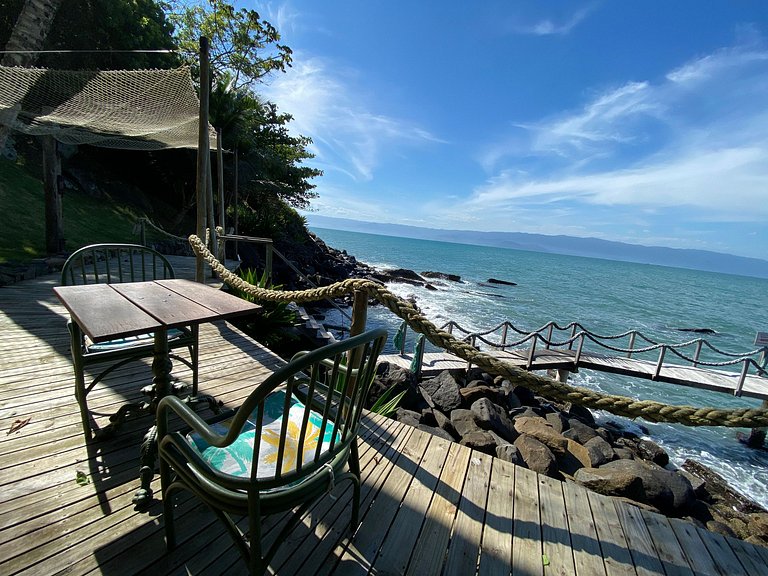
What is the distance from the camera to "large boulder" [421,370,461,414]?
5438 mm

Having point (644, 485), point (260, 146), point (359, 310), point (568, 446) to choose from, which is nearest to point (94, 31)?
point (260, 146)

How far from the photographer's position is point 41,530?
4.63 feet

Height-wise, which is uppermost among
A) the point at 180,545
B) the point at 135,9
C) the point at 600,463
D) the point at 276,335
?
the point at 135,9

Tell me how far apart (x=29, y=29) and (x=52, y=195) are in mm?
2801

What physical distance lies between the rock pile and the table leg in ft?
8.52

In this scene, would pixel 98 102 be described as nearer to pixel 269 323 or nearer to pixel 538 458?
pixel 269 323

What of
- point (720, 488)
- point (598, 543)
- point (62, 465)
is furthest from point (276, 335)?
point (720, 488)

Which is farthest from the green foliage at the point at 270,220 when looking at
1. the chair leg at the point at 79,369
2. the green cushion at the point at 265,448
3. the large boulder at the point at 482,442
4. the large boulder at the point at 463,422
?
the green cushion at the point at 265,448

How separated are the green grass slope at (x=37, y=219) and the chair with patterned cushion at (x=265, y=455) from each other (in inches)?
269

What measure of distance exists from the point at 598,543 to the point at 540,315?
2173 centimetres

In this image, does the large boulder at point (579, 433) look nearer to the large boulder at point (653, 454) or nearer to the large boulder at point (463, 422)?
the large boulder at point (653, 454)

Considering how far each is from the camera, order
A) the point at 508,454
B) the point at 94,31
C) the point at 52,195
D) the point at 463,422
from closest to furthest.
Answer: the point at 508,454 → the point at 463,422 → the point at 52,195 → the point at 94,31

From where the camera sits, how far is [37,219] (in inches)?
319

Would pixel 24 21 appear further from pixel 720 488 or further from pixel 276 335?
pixel 720 488
